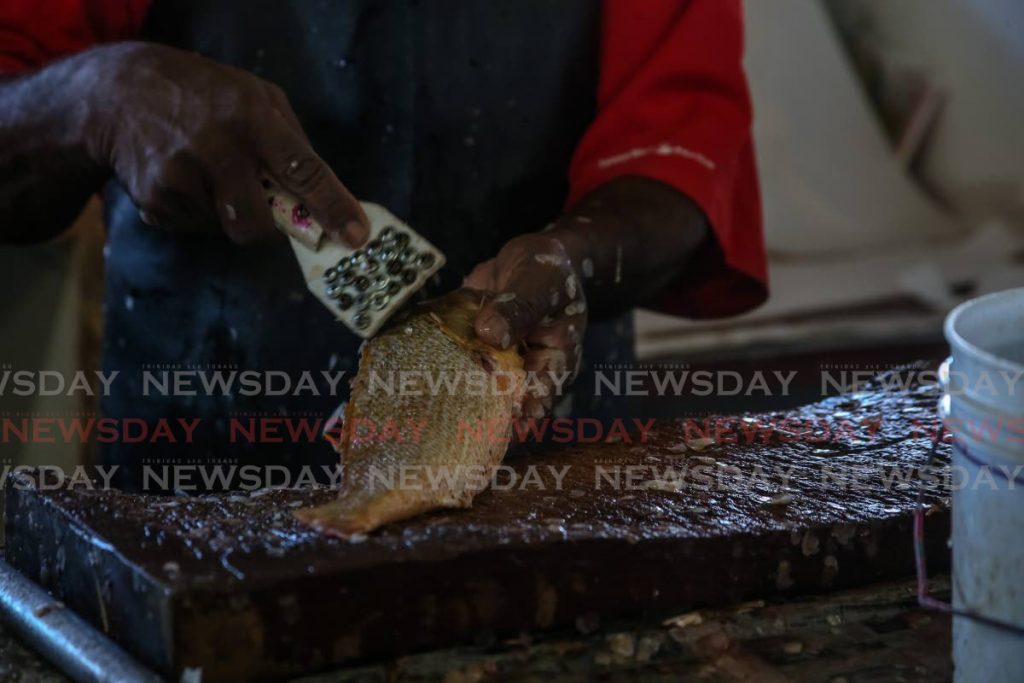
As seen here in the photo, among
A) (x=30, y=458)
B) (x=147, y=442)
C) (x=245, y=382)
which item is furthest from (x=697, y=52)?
(x=30, y=458)

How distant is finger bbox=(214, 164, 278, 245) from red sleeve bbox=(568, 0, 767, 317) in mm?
703

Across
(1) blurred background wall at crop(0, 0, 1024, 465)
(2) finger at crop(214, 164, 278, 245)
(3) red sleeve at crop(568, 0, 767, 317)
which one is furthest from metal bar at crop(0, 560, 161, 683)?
(1) blurred background wall at crop(0, 0, 1024, 465)

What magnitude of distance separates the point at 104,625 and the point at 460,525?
38 cm

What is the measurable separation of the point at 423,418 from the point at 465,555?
293mm

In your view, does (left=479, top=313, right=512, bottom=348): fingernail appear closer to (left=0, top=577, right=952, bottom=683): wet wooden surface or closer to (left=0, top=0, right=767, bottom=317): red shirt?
(left=0, top=577, right=952, bottom=683): wet wooden surface

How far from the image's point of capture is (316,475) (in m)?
2.19

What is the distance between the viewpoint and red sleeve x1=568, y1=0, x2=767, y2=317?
87.4 inches

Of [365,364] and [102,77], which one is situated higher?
[102,77]

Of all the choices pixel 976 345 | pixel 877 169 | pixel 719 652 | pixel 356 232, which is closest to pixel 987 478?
pixel 976 345

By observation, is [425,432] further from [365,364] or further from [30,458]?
[30,458]

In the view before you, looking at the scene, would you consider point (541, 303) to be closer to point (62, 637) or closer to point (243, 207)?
point (243, 207)

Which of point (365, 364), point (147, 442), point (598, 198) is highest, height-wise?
point (598, 198)

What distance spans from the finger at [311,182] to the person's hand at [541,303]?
0.21 m

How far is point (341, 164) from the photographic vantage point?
6.78 feet
